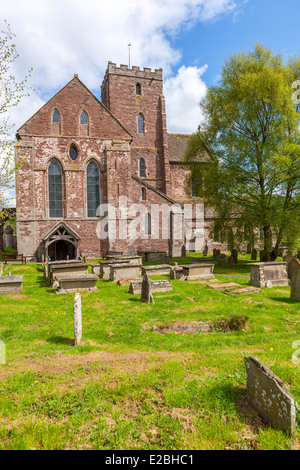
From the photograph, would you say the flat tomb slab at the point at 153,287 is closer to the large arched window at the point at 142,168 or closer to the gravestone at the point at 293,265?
the gravestone at the point at 293,265

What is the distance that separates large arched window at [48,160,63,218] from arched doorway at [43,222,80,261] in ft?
5.15

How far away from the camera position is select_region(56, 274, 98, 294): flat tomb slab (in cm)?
1217

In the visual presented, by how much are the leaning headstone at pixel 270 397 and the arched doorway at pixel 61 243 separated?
736 inches

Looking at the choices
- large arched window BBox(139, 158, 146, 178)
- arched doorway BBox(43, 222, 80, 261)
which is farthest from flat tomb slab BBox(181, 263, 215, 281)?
large arched window BBox(139, 158, 146, 178)

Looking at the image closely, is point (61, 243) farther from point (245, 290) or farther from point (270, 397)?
point (270, 397)

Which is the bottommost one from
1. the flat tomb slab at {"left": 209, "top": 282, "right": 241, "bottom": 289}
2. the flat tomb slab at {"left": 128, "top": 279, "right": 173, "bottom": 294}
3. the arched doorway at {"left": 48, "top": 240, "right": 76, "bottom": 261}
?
the flat tomb slab at {"left": 209, "top": 282, "right": 241, "bottom": 289}

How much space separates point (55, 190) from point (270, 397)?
23085mm

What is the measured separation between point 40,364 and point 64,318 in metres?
3.22

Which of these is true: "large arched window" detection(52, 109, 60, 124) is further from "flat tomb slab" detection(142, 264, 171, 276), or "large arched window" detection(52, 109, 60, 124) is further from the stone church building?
"flat tomb slab" detection(142, 264, 171, 276)

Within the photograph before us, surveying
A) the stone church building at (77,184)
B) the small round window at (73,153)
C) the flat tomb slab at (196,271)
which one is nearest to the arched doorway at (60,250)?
the stone church building at (77,184)

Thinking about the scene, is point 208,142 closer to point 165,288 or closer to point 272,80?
point 272,80

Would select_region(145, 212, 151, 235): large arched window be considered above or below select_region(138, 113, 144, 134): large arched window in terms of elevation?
below

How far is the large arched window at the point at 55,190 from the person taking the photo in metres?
23.3

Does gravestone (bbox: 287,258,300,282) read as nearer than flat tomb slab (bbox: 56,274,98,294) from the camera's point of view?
Yes
